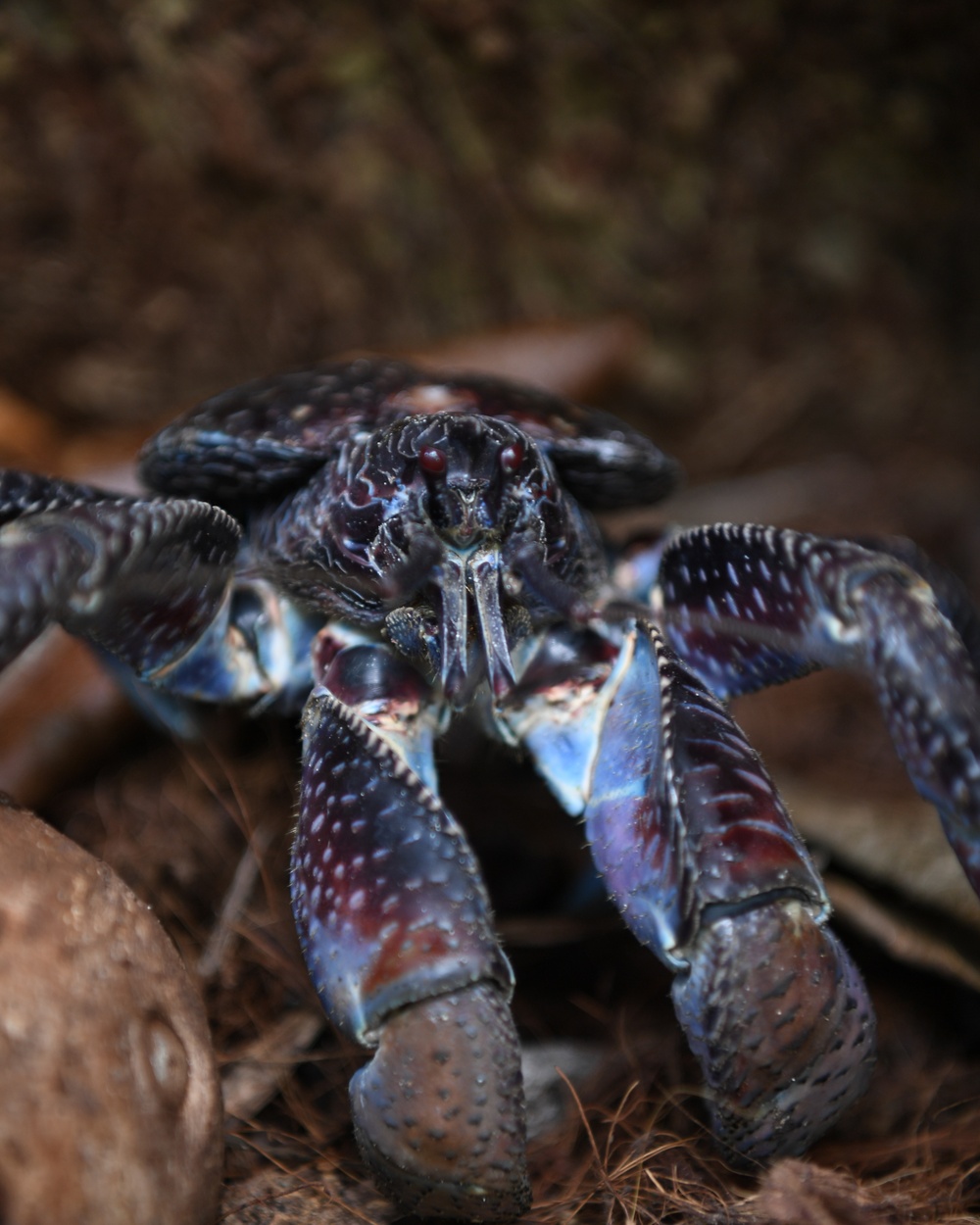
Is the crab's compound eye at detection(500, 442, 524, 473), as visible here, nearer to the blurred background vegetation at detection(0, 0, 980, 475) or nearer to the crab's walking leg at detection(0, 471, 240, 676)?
the crab's walking leg at detection(0, 471, 240, 676)

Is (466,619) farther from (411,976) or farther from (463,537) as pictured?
(411,976)

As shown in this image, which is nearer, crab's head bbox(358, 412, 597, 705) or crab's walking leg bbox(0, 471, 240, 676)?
crab's walking leg bbox(0, 471, 240, 676)

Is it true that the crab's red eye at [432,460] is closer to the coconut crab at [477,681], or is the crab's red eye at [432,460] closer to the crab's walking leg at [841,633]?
the coconut crab at [477,681]

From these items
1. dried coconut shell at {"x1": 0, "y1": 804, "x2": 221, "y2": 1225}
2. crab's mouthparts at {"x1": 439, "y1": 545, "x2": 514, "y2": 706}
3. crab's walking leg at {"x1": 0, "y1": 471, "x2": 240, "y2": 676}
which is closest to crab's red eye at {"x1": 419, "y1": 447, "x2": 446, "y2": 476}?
crab's mouthparts at {"x1": 439, "y1": 545, "x2": 514, "y2": 706}

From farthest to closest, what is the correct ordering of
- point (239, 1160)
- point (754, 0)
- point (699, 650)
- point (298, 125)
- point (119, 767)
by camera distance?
point (298, 125), point (754, 0), point (119, 767), point (699, 650), point (239, 1160)

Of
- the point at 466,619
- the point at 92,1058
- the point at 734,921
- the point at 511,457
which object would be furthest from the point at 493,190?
the point at 92,1058

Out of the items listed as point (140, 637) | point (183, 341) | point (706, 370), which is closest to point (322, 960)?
point (140, 637)

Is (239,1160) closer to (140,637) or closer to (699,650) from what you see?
(140,637)
